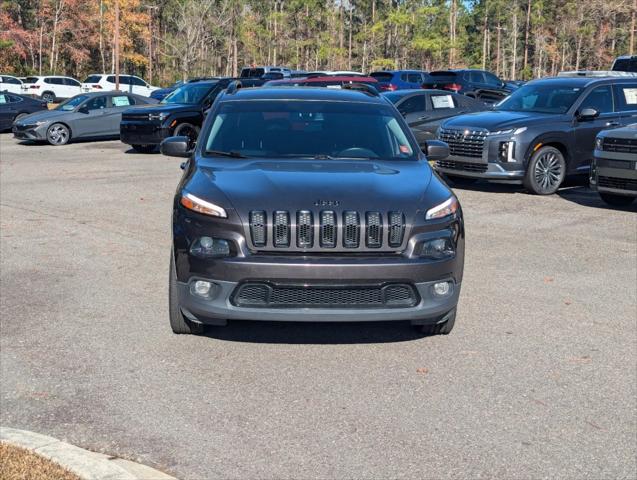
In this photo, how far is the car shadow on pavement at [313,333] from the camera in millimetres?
6203

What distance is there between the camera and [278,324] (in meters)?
6.55

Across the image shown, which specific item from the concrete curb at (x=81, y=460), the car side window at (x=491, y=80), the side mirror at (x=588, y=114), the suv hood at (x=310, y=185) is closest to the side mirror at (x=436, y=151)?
the suv hood at (x=310, y=185)

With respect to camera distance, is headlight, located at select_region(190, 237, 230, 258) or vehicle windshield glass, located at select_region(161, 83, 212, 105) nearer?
headlight, located at select_region(190, 237, 230, 258)

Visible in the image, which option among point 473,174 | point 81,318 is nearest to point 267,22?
point 473,174

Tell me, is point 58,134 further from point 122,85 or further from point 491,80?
point 122,85

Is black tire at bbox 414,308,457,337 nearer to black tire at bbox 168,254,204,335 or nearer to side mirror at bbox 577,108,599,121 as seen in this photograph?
black tire at bbox 168,254,204,335

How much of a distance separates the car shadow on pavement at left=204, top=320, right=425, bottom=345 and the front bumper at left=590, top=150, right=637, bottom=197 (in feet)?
22.8

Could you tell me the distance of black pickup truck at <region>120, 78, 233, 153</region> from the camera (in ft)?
67.8

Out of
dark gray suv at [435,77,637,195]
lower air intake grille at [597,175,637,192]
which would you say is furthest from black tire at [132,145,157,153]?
lower air intake grille at [597,175,637,192]

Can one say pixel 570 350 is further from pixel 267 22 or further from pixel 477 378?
pixel 267 22

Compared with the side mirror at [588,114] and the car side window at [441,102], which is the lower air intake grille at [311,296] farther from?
the car side window at [441,102]

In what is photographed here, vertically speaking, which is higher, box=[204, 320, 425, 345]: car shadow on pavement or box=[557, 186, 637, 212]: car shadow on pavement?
box=[557, 186, 637, 212]: car shadow on pavement

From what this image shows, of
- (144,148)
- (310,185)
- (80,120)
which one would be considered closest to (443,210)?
(310,185)

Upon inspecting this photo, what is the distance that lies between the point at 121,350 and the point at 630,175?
8654mm
